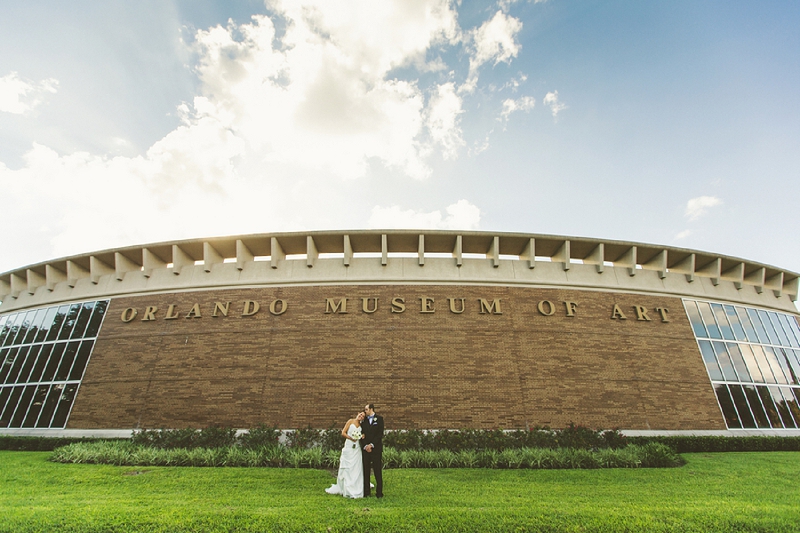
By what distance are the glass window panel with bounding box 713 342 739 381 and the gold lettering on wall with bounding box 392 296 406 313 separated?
14876 millimetres

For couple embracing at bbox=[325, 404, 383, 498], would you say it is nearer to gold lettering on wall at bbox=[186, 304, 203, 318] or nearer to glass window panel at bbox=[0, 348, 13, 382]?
gold lettering on wall at bbox=[186, 304, 203, 318]

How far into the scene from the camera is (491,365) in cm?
1432

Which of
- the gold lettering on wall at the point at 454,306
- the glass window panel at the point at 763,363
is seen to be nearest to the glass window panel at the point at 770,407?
the glass window panel at the point at 763,363

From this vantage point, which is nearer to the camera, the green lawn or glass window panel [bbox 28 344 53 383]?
the green lawn

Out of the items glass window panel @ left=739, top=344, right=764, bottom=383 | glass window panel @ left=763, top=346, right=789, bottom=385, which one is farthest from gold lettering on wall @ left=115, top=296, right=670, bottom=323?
glass window panel @ left=763, top=346, right=789, bottom=385

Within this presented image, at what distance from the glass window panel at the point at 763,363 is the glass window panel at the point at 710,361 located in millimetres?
2958

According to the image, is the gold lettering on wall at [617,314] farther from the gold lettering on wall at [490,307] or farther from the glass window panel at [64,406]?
the glass window panel at [64,406]

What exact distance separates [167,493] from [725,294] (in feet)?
79.7

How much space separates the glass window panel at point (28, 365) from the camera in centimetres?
1785

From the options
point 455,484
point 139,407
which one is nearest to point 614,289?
point 455,484

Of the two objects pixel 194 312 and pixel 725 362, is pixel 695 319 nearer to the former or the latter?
pixel 725 362

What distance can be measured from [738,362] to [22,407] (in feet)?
113

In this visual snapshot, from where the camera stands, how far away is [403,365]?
1416cm

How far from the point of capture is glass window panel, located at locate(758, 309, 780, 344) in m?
18.2
